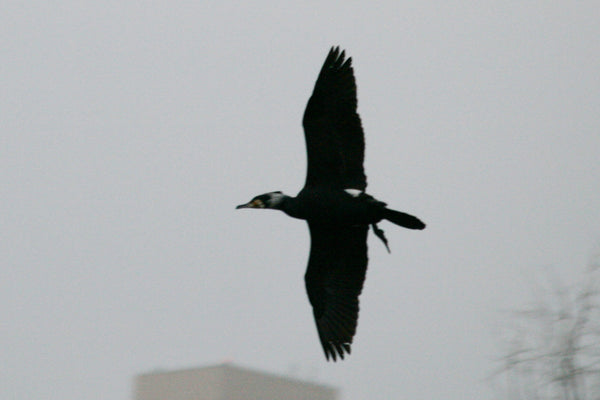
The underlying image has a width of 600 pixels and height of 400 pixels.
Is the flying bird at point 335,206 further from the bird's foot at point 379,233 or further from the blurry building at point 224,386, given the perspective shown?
the blurry building at point 224,386

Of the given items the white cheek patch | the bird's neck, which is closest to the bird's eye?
the bird's neck

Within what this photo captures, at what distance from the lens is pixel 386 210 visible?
9.09 metres

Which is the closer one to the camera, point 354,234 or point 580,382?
point 354,234

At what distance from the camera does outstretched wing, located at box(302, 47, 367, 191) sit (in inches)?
372

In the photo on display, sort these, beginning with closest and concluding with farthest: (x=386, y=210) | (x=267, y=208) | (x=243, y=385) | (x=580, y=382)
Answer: (x=386, y=210)
(x=267, y=208)
(x=580, y=382)
(x=243, y=385)

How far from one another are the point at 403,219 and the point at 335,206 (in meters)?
0.75

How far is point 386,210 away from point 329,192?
2.44 ft

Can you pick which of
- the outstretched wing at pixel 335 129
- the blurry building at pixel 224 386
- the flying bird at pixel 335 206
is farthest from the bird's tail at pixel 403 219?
the blurry building at pixel 224 386

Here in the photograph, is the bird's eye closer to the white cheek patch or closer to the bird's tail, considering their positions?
the white cheek patch

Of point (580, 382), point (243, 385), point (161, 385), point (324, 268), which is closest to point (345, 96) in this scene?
point (324, 268)

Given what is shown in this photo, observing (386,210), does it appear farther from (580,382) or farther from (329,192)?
(580,382)

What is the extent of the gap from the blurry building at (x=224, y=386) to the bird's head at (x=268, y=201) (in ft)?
55.6

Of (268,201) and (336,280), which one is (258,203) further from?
(336,280)

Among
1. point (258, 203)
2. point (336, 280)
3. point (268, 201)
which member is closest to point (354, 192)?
point (268, 201)
